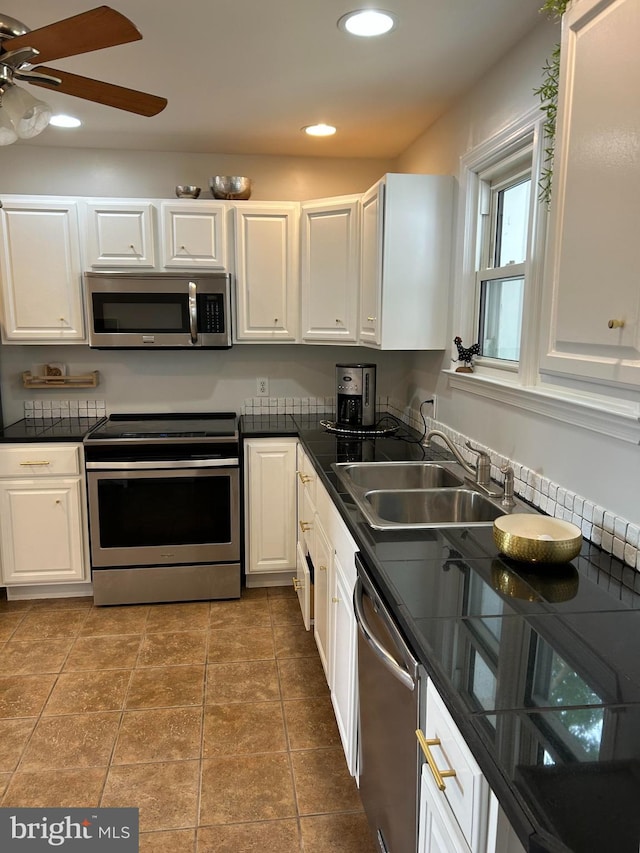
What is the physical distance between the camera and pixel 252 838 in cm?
177

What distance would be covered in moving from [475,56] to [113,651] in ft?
9.52

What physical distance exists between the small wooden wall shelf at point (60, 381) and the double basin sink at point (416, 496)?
6.10 ft

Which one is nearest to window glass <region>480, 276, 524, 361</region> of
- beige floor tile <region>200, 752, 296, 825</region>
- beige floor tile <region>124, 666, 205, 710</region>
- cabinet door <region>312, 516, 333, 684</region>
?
cabinet door <region>312, 516, 333, 684</region>

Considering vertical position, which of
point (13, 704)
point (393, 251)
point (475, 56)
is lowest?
point (13, 704)

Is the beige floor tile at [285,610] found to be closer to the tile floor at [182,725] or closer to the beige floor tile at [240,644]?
the tile floor at [182,725]

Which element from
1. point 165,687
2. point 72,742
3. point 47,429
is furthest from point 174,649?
point 47,429

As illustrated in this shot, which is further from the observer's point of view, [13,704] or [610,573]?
[13,704]

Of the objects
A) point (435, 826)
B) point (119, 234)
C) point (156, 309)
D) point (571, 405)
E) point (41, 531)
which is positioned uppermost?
point (119, 234)

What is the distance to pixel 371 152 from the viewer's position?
3.50m

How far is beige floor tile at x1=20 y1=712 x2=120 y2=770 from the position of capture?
6.79ft

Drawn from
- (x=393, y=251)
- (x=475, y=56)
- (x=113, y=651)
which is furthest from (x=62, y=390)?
(x=475, y=56)

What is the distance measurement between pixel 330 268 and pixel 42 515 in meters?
2.01

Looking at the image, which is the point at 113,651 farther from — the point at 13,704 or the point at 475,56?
the point at 475,56

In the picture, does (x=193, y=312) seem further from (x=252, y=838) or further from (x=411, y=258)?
(x=252, y=838)
